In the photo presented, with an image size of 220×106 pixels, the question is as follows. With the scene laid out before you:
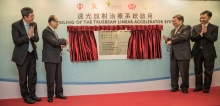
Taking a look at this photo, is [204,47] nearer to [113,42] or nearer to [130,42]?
[130,42]

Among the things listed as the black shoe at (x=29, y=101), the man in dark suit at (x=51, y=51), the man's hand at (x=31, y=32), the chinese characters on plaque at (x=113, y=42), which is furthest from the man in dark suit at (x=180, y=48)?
the black shoe at (x=29, y=101)

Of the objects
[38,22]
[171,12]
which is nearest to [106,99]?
[38,22]

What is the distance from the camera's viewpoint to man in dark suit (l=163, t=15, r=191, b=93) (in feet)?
12.6

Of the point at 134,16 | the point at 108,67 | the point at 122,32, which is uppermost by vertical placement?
the point at 134,16

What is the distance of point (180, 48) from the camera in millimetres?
3918

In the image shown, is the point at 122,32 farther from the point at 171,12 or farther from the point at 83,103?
the point at 83,103

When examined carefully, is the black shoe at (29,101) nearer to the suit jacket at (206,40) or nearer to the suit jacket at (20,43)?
the suit jacket at (20,43)

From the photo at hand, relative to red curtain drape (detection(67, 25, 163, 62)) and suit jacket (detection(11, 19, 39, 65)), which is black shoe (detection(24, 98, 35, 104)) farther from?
red curtain drape (detection(67, 25, 163, 62))

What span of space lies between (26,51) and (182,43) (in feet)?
9.51

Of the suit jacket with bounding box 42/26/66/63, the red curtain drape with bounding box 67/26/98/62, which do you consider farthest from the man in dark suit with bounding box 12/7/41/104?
the red curtain drape with bounding box 67/26/98/62

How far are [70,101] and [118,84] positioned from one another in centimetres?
107

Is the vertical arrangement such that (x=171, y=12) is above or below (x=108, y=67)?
above

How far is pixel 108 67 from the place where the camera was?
4.08 m

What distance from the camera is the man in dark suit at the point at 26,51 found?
10.9 ft
